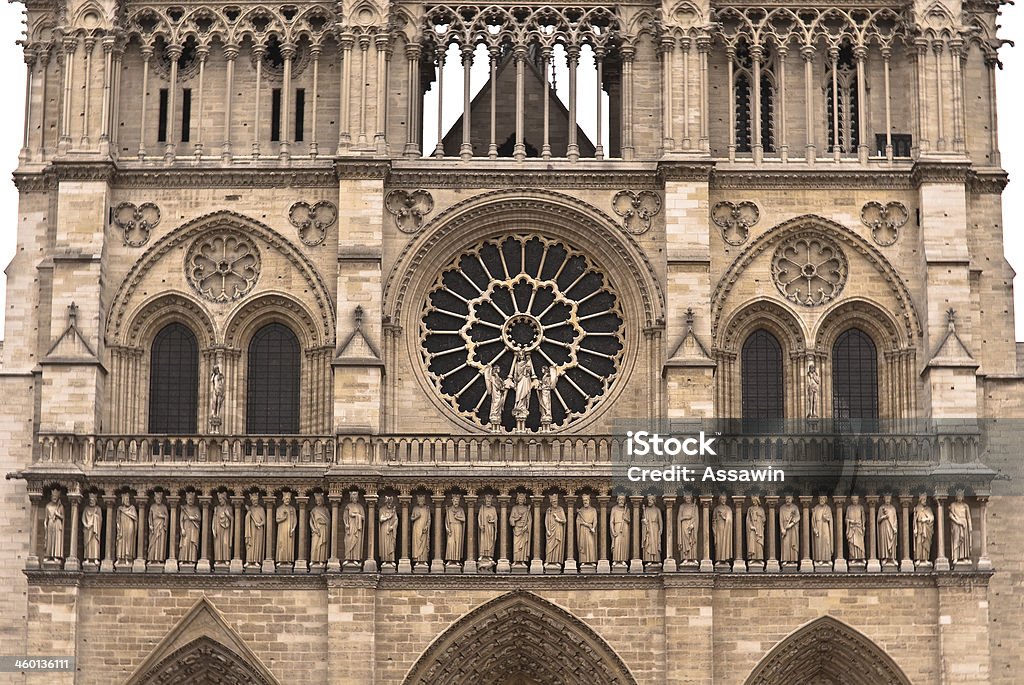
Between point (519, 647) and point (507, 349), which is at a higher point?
point (507, 349)

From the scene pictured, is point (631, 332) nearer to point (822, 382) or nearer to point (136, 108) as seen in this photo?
point (822, 382)

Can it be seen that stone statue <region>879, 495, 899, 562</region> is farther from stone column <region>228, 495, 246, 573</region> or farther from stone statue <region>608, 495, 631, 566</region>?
stone column <region>228, 495, 246, 573</region>

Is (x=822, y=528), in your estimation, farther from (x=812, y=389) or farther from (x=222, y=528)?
(x=222, y=528)

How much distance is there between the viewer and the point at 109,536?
38688mm

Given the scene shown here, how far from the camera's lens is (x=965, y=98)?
41.6 meters

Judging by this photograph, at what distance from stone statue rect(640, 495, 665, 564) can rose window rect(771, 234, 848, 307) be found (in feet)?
15.8

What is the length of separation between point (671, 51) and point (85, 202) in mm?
10723

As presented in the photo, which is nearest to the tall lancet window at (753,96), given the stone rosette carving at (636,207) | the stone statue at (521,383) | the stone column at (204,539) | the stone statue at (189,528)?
the stone rosette carving at (636,207)

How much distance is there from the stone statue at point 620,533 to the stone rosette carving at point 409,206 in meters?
6.23

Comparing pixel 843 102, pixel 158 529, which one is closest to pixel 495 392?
pixel 158 529

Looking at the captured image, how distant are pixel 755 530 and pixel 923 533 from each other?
2.83 meters

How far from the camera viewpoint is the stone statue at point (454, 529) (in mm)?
38469

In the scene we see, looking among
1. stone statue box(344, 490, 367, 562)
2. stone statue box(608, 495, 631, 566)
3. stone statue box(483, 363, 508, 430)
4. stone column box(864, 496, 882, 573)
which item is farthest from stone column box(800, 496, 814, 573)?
stone statue box(344, 490, 367, 562)

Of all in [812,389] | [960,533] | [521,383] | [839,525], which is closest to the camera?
[960,533]
